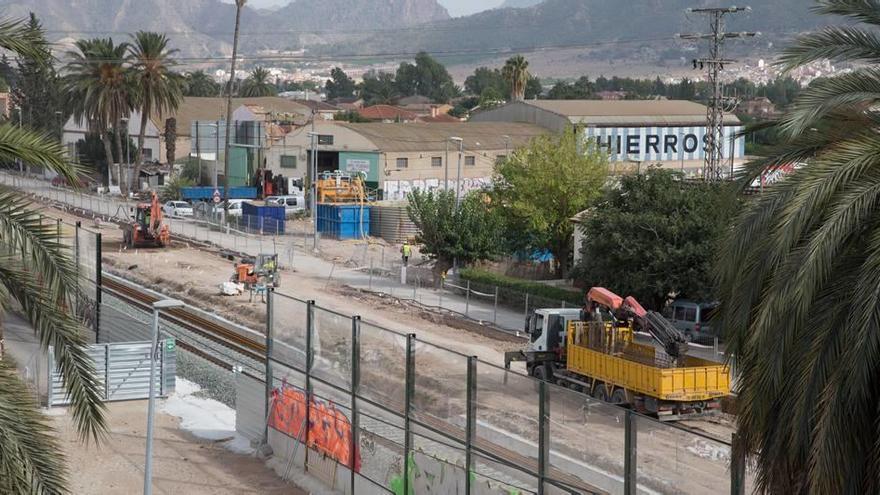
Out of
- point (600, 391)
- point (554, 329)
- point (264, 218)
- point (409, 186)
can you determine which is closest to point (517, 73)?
point (409, 186)

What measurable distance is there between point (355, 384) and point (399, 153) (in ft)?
203

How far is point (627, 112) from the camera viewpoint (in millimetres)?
104312

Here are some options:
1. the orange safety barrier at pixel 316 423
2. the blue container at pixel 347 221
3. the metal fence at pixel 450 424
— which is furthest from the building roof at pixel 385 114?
the metal fence at pixel 450 424

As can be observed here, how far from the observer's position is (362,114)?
16138cm

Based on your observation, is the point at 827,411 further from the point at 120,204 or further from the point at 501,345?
the point at 120,204

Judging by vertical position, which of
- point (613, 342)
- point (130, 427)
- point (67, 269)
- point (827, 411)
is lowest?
point (130, 427)

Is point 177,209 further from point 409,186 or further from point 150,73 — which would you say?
point 150,73

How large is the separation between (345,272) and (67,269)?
46.2 m

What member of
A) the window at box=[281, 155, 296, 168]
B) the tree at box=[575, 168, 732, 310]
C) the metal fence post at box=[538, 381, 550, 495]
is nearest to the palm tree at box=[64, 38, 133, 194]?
the window at box=[281, 155, 296, 168]

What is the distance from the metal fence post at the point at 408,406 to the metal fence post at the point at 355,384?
5.94 feet

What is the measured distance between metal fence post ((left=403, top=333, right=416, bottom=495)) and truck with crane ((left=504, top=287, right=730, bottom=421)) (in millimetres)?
8714

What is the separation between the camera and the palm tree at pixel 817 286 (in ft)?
36.1

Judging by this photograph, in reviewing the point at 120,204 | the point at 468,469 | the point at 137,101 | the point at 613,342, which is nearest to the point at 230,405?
the point at 613,342

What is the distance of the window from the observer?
9056 cm
